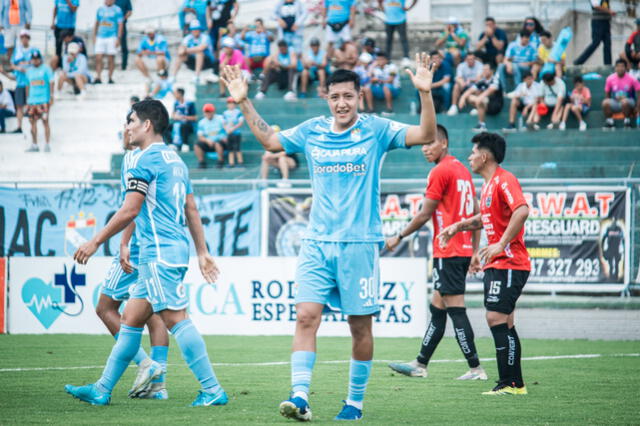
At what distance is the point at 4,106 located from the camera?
24.7 metres

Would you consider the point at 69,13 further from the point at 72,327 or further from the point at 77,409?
the point at 77,409

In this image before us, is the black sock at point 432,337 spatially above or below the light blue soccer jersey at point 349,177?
below

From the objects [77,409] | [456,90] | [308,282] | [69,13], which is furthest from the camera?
[69,13]

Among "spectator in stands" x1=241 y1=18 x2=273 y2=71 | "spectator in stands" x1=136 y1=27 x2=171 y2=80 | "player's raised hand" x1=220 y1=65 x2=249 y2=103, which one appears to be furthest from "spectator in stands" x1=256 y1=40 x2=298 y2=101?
"player's raised hand" x1=220 y1=65 x2=249 y2=103

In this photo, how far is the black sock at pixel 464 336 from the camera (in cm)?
967

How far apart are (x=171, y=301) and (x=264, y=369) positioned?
3.24 metres

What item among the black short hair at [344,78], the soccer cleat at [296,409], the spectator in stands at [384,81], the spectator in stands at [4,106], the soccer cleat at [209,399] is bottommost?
the soccer cleat at [209,399]

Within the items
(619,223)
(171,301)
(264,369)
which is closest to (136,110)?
(171,301)

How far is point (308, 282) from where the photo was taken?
6.73m

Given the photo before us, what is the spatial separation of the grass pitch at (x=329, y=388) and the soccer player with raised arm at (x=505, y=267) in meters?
0.32

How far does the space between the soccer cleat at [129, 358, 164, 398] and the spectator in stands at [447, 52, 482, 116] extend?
15.8 meters

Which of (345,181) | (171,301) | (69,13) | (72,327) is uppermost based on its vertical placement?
(69,13)

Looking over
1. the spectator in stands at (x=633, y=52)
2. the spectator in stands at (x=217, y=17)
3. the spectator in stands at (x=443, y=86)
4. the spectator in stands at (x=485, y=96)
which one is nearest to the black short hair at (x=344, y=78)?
the spectator in stands at (x=485, y=96)

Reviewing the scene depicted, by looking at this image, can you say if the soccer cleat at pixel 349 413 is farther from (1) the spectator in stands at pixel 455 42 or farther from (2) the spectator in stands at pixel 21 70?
(2) the spectator in stands at pixel 21 70
